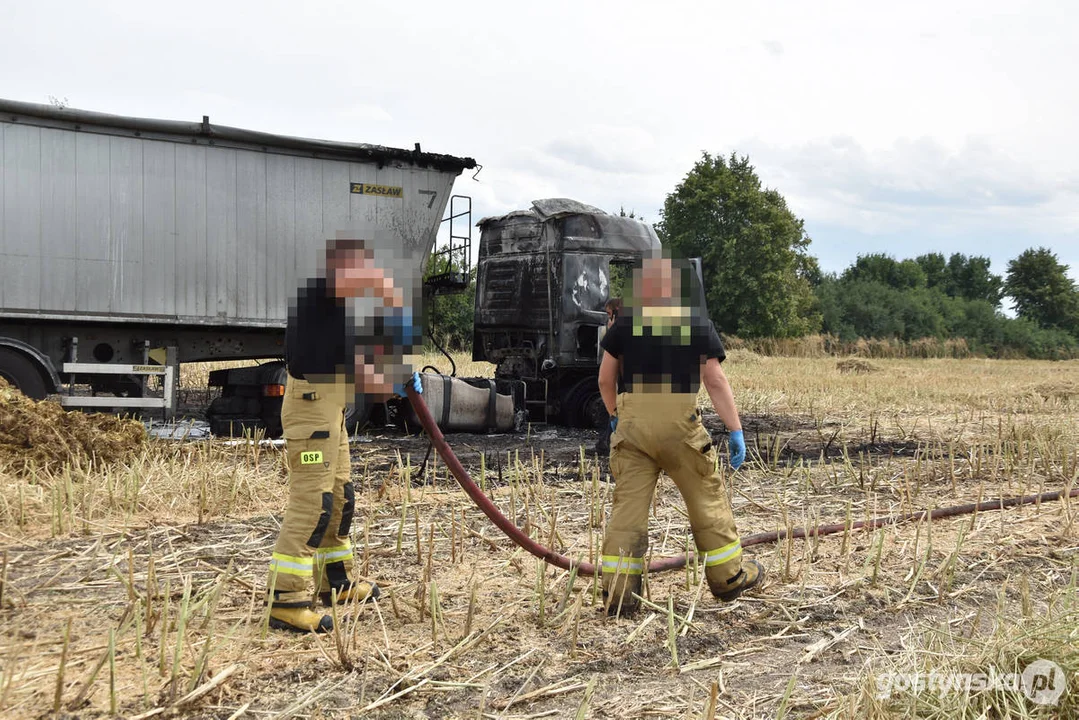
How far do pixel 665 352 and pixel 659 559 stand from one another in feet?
3.93

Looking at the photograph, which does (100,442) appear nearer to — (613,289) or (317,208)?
(317,208)

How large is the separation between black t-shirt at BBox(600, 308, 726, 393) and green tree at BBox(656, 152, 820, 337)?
37.2 meters

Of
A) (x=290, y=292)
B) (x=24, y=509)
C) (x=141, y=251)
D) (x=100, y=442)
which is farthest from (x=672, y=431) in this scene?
(x=141, y=251)

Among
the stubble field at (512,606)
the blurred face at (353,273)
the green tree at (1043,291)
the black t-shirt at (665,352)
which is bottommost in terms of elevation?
the stubble field at (512,606)

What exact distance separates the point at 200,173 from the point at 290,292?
7.45m

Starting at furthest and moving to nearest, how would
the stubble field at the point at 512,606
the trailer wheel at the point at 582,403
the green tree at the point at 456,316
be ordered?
the green tree at the point at 456,316 < the trailer wheel at the point at 582,403 < the stubble field at the point at 512,606

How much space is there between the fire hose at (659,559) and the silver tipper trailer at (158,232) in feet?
17.7

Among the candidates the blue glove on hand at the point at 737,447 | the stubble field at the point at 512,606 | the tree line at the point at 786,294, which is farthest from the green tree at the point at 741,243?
the blue glove on hand at the point at 737,447

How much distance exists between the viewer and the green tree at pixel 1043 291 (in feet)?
208

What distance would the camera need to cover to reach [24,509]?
5535 millimetres

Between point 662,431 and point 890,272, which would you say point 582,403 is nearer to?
point 662,431

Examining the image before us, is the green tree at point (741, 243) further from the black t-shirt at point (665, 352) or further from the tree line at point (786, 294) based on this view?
the black t-shirt at point (665, 352)

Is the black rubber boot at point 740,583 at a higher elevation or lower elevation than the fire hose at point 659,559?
lower

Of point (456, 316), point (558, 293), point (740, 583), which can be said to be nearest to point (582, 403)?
point (558, 293)
